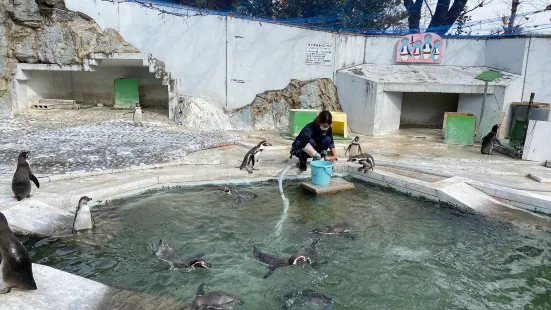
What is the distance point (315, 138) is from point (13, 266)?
5.20 m

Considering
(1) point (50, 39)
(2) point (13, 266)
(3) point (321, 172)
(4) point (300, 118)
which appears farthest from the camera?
(1) point (50, 39)

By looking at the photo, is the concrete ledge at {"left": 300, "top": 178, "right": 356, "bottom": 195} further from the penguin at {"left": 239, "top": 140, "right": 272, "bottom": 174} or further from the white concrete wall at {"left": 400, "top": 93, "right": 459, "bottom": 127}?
the white concrete wall at {"left": 400, "top": 93, "right": 459, "bottom": 127}

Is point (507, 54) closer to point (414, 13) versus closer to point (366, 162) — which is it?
point (366, 162)

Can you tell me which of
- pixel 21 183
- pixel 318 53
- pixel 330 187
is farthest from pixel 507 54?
pixel 21 183

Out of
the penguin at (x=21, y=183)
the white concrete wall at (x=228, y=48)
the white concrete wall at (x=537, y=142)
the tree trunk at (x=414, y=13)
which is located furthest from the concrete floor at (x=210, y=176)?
the tree trunk at (x=414, y=13)

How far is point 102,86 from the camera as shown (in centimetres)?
1562

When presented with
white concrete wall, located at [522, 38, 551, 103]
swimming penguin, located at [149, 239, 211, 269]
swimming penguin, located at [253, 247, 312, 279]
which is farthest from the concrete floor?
white concrete wall, located at [522, 38, 551, 103]

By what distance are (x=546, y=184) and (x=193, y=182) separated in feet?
21.2

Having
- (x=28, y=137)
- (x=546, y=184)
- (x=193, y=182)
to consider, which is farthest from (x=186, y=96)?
(x=546, y=184)

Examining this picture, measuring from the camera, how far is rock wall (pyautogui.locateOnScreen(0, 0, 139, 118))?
12812 mm

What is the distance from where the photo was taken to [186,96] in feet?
43.3

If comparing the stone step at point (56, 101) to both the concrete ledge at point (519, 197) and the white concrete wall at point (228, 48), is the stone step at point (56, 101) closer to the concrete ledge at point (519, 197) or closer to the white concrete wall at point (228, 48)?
the white concrete wall at point (228, 48)

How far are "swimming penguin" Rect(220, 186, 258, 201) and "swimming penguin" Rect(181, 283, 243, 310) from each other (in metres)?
2.87

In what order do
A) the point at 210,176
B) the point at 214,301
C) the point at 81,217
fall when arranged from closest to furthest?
the point at 214,301 → the point at 81,217 → the point at 210,176
